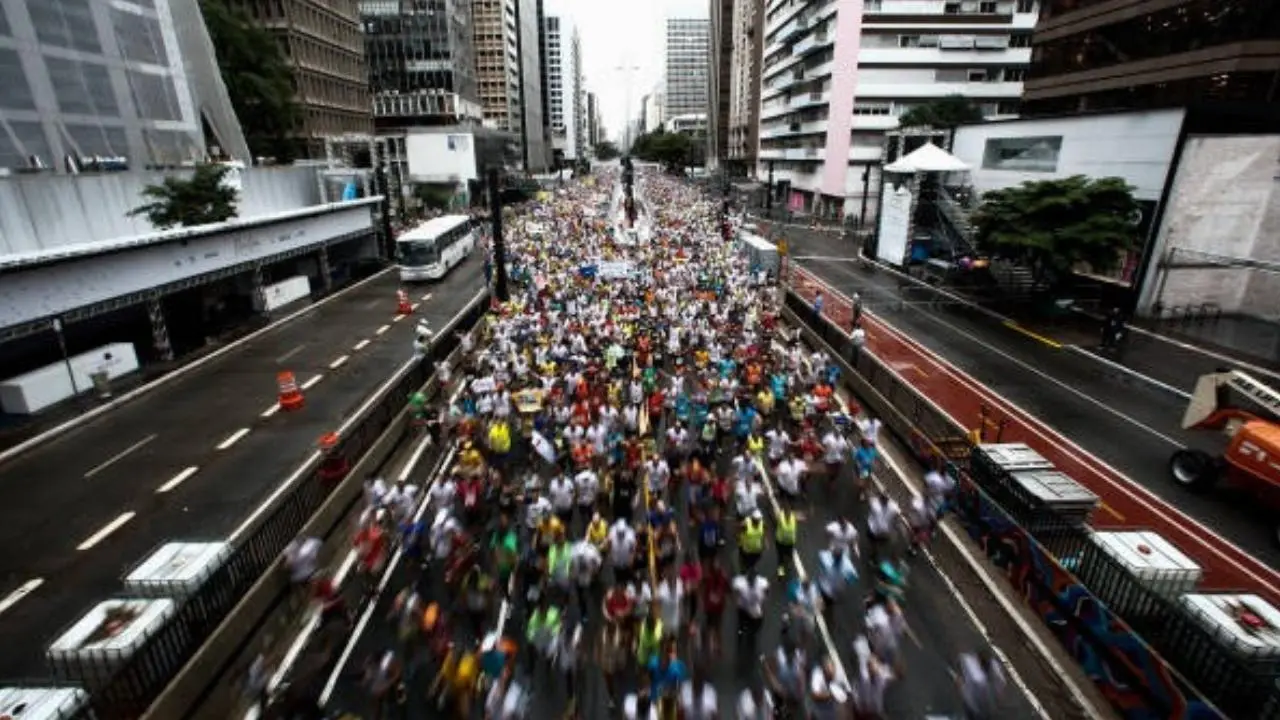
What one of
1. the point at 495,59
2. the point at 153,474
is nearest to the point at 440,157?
the point at 495,59

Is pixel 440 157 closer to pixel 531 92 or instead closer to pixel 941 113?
pixel 941 113

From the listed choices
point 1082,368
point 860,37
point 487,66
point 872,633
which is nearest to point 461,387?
point 872,633

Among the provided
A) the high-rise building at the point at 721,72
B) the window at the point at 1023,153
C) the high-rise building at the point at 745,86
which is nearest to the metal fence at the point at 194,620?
the window at the point at 1023,153

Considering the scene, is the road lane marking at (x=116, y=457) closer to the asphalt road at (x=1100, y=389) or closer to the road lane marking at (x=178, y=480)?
the road lane marking at (x=178, y=480)

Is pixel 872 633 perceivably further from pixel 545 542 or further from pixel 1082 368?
→ pixel 1082 368

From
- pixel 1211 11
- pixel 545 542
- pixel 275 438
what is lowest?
pixel 275 438

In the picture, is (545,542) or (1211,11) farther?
(1211,11)

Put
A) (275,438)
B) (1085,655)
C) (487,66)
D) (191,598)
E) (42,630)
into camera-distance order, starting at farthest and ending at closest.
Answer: (487,66), (275,438), (42,630), (1085,655), (191,598)

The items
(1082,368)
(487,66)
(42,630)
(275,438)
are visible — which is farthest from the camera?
(487,66)

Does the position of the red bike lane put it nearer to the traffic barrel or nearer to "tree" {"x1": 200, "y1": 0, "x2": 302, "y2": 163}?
the traffic barrel
